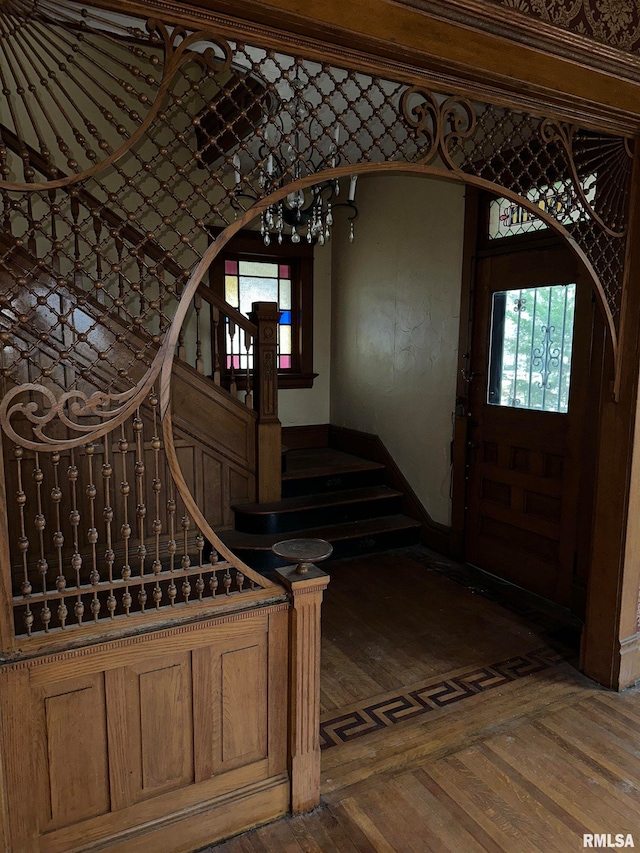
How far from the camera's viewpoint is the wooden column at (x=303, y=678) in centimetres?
211

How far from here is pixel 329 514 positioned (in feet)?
15.2

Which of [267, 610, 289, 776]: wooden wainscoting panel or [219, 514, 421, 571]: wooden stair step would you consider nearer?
[267, 610, 289, 776]: wooden wainscoting panel

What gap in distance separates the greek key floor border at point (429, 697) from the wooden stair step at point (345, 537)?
4.60ft

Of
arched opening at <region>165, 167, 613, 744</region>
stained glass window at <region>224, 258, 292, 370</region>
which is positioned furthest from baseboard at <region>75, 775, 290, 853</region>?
stained glass window at <region>224, 258, 292, 370</region>

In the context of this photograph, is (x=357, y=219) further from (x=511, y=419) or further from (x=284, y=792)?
(x=284, y=792)

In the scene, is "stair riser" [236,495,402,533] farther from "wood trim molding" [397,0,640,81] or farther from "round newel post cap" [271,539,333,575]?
"wood trim molding" [397,0,640,81]

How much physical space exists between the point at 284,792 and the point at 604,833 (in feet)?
3.64

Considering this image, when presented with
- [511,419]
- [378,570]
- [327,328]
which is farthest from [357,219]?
[378,570]

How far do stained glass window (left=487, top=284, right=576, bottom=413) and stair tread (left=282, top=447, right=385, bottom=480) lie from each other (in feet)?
4.71

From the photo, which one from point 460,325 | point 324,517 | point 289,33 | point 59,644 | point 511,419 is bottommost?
point 324,517

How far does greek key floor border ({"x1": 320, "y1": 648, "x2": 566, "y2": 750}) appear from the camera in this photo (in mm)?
2625

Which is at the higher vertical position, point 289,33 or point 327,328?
point 289,33

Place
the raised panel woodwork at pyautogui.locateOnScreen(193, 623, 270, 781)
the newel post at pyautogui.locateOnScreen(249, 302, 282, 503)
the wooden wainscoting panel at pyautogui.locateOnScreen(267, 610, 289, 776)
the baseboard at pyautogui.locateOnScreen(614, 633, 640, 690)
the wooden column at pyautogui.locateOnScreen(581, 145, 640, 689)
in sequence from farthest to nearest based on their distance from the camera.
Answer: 1. the newel post at pyautogui.locateOnScreen(249, 302, 282, 503)
2. the baseboard at pyautogui.locateOnScreen(614, 633, 640, 690)
3. the wooden column at pyautogui.locateOnScreen(581, 145, 640, 689)
4. the wooden wainscoting panel at pyautogui.locateOnScreen(267, 610, 289, 776)
5. the raised panel woodwork at pyautogui.locateOnScreen(193, 623, 270, 781)

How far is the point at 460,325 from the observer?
14.2 ft
